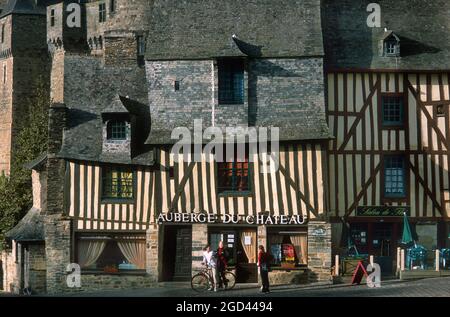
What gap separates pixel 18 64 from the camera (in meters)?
52.1

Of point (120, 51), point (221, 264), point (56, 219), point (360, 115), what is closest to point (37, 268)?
point (56, 219)

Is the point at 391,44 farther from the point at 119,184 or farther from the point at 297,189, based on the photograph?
the point at 119,184

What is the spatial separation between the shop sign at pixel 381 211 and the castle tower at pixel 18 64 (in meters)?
22.1

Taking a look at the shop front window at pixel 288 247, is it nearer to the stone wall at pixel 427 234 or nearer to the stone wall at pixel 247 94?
the stone wall at pixel 247 94

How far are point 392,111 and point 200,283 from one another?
28.5 feet

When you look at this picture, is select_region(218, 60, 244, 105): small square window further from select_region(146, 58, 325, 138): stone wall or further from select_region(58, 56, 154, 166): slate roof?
select_region(58, 56, 154, 166): slate roof

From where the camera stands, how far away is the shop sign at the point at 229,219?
102 feet

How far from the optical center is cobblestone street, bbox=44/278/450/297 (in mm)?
26625

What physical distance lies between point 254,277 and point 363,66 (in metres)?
7.27

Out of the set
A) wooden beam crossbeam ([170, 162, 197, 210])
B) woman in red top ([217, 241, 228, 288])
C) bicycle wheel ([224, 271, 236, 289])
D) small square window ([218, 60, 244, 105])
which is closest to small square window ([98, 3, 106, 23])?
small square window ([218, 60, 244, 105])

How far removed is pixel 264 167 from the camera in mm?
31219

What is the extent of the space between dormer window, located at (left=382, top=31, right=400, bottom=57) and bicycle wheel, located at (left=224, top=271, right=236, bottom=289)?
8.49m
